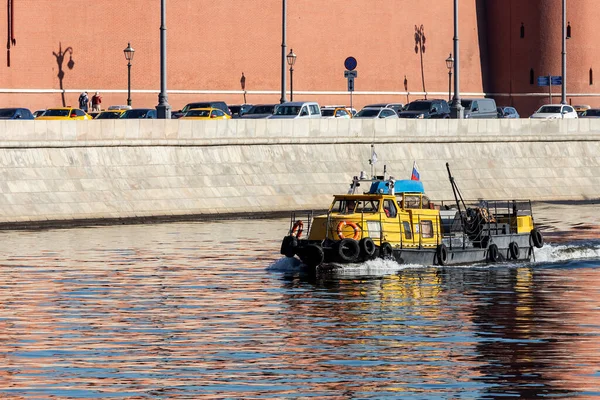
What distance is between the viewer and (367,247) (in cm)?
2773

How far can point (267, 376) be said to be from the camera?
16.2 meters

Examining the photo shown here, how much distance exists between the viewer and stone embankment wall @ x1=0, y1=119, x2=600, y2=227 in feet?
125

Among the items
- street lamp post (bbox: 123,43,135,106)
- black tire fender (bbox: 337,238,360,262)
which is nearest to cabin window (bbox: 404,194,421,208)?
black tire fender (bbox: 337,238,360,262)

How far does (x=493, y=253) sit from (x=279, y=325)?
10901 millimetres

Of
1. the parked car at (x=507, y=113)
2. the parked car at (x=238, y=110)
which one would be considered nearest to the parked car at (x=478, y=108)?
the parked car at (x=507, y=113)

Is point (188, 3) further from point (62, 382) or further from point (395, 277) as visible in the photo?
point (62, 382)

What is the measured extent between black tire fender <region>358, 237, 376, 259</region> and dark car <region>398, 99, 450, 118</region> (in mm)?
34457

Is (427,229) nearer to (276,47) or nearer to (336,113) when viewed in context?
(336,113)

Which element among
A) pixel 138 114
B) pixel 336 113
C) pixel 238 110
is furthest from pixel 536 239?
pixel 238 110

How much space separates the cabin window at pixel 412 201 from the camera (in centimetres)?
3116

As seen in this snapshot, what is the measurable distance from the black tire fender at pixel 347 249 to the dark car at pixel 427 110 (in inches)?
1358

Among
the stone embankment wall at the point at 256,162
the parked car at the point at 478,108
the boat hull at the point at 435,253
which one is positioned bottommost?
the boat hull at the point at 435,253

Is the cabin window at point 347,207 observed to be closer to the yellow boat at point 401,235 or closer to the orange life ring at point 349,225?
the yellow boat at point 401,235

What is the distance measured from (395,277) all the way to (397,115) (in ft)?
111
